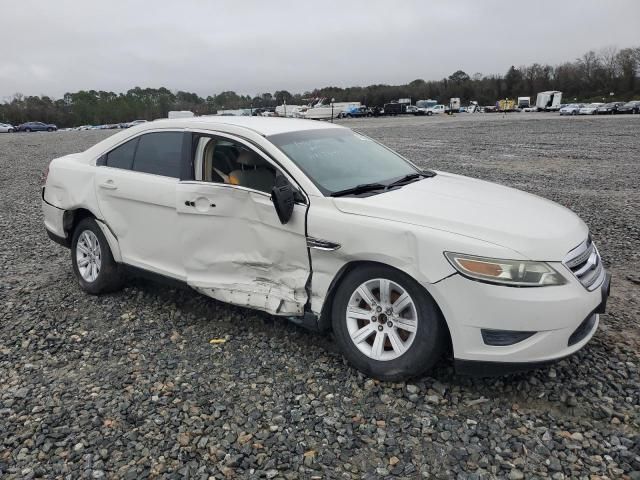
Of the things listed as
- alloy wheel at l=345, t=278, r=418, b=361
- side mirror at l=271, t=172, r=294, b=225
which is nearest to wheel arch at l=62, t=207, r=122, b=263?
side mirror at l=271, t=172, r=294, b=225

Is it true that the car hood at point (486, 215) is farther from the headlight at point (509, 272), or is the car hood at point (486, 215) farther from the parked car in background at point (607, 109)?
the parked car in background at point (607, 109)

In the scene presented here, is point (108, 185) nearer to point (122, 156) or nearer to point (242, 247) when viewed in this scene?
point (122, 156)

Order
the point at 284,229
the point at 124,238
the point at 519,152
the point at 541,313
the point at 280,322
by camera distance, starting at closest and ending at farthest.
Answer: the point at 541,313 → the point at 284,229 → the point at 280,322 → the point at 124,238 → the point at 519,152

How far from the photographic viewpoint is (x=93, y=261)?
4.99 metres

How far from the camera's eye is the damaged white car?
2949mm

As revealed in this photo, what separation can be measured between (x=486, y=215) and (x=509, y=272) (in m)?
0.49

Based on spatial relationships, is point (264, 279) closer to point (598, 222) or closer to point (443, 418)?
point (443, 418)

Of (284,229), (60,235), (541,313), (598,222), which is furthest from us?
(598,222)

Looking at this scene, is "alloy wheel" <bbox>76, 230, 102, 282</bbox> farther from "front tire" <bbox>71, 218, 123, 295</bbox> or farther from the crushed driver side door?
the crushed driver side door

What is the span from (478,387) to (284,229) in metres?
1.68

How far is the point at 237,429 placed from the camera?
2.99m

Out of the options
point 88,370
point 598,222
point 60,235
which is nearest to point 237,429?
point 88,370

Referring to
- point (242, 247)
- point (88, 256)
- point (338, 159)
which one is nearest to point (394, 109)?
point (88, 256)

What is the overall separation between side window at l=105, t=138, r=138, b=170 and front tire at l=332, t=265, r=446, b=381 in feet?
8.23
